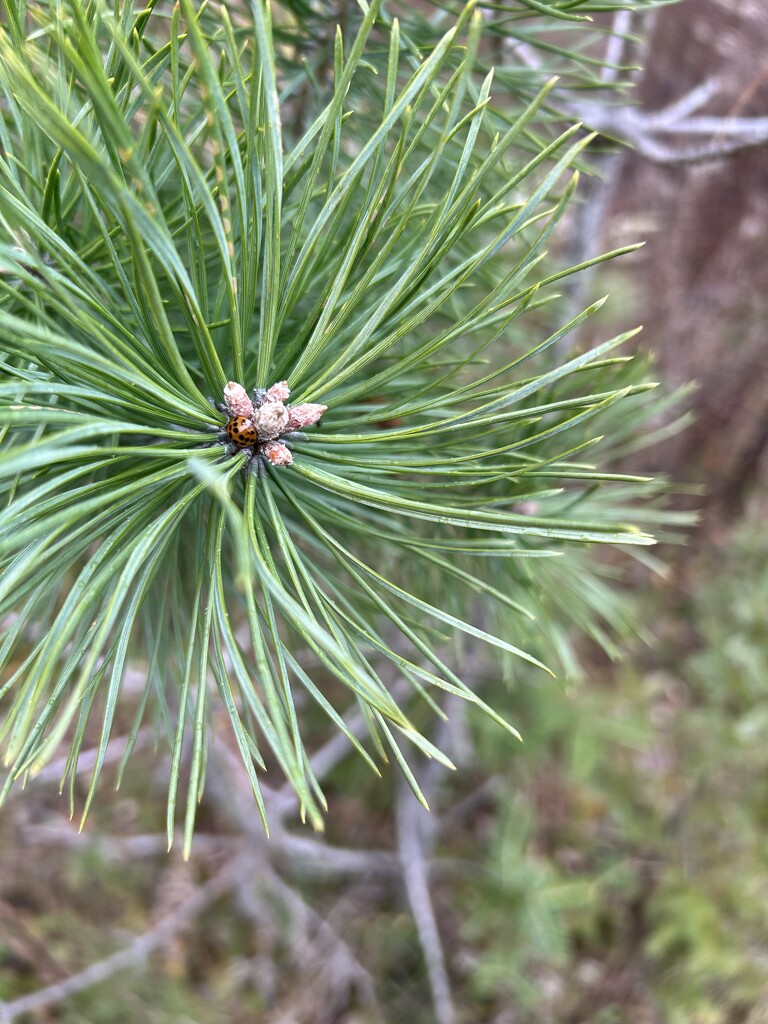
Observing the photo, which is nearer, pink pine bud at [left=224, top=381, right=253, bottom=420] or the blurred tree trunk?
pink pine bud at [left=224, top=381, right=253, bottom=420]

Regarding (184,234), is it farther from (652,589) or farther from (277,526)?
(652,589)

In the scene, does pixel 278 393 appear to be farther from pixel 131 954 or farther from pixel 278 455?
pixel 131 954

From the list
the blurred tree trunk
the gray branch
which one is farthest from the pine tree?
the blurred tree trunk

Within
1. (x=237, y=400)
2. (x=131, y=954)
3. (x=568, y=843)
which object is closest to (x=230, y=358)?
(x=237, y=400)

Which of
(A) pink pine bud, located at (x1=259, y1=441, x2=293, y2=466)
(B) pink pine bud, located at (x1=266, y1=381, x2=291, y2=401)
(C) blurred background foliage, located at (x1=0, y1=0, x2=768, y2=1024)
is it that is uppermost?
(B) pink pine bud, located at (x1=266, y1=381, x2=291, y2=401)

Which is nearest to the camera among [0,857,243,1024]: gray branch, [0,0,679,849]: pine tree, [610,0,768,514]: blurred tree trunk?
[0,0,679,849]: pine tree

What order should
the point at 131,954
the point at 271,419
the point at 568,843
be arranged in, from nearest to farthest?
the point at 271,419, the point at 131,954, the point at 568,843

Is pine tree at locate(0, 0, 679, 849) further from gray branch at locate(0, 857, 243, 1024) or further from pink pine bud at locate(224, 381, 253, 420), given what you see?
gray branch at locate(0, 857, 243, 1024)

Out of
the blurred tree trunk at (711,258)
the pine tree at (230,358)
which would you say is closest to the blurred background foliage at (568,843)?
the blurred tree trunk at (711,258)

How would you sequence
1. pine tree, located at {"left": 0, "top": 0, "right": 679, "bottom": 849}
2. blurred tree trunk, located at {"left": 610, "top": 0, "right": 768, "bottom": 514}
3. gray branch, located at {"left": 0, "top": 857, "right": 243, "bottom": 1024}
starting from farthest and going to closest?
blurred tree trunk, located at {"left": 610, "top": 0, "right": 768, "bottom": 514}, gray branch, located at {"left": 0, "top": 857, "right": 243, "bottom": 1024}, pine tree, located at {"left": 0, "top": 0, "right": 679, "bottom": 849}
